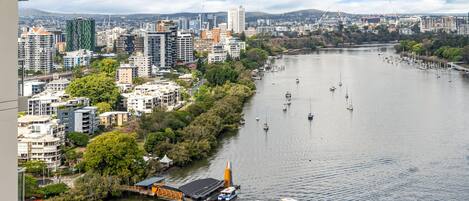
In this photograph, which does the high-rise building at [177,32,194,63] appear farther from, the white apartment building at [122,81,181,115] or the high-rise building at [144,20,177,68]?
the white apartment building at [122,81,181,115]

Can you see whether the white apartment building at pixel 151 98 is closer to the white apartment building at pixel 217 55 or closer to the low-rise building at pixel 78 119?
the low-rise building at pixel 78 119

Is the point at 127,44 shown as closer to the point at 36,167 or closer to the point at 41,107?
the point at 41,107

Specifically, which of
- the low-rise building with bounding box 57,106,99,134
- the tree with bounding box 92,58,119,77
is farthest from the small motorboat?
the tree with bounding box 92,58,119,77

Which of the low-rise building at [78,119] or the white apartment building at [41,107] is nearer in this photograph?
the low-rise building at [78,119]

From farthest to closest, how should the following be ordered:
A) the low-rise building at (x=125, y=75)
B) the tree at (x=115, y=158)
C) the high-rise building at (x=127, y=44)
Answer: the high-rise building at (x=127, y=44) → the low-rise building at (x=125, y=75) → the tree at (x=115, y=158)

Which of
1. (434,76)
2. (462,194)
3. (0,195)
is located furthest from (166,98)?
(0,195)

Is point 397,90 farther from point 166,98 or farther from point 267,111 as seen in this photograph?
point 166,98

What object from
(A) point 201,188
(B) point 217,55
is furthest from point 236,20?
(A) point 201,188

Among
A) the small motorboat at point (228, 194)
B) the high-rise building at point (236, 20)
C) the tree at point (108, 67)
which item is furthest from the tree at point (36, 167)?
the high-rise building at point (236, 20)
